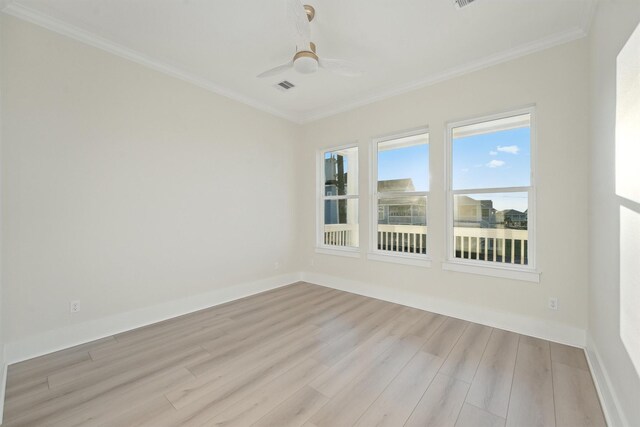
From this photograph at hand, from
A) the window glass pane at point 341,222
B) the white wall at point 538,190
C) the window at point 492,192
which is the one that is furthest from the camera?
the window glass pane at point 341,222

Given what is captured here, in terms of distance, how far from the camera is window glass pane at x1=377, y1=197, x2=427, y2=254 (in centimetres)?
368

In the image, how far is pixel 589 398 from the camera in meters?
1.81

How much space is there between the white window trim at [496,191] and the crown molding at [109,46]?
9.95 ft

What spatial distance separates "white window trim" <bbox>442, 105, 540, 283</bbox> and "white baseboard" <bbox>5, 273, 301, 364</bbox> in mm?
2915

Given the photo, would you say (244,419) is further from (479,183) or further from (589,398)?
(479,183)

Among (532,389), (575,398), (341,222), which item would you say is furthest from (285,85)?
(575,398)

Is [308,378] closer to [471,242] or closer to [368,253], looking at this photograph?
[368,253]

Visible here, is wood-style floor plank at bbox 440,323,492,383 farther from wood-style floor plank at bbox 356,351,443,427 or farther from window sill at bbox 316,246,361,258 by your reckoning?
window sill at bbox 316,246,361,258

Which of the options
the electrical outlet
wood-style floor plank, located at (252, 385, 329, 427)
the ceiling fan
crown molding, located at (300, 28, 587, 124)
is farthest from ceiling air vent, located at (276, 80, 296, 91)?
wood-style floor plank, located at (252, 385, 329, 427)

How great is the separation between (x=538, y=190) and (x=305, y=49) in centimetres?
271

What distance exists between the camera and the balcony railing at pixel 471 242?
9.66 feet

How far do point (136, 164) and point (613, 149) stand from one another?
4186 mm

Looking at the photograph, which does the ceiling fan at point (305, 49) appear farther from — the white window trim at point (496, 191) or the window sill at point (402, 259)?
the window sill at point (402, 259)

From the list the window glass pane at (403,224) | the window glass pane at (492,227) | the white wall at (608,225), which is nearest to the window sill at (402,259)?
the window glass pane at (403,224)
